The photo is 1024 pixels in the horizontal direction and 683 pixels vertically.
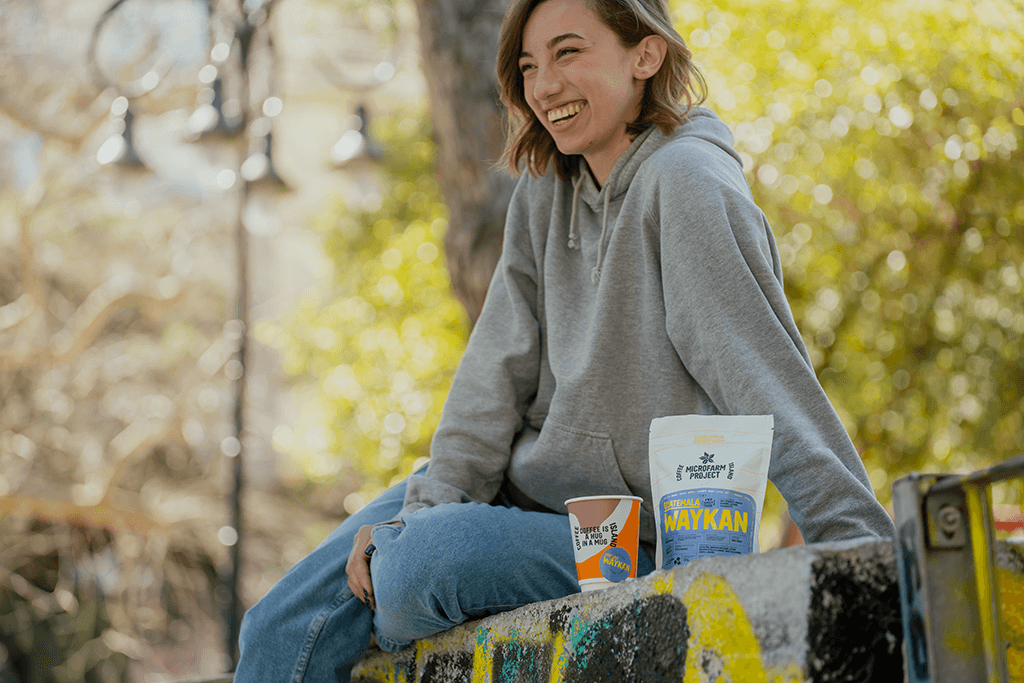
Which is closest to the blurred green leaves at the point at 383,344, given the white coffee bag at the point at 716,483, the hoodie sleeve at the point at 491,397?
the hoodie sleeve at the point at 491,397

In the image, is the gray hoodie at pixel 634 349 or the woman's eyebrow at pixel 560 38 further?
the woman's eyebrow at pixel 560 38

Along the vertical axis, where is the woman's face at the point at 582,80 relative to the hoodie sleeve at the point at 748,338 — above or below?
above

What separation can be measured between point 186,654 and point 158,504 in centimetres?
207

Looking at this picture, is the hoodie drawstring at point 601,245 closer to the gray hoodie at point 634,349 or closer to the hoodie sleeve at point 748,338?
the gray hoodie at point 634,349

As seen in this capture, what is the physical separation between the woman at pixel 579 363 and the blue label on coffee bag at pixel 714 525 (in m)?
0.16

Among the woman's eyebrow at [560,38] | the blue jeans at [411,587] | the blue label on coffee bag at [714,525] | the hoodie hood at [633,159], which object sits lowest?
the blue jeans at [411,587]

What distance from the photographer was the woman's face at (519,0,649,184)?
2053 mm

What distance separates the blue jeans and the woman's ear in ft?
3.08

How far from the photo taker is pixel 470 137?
157 inches

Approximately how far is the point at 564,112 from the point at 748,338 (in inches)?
26.8

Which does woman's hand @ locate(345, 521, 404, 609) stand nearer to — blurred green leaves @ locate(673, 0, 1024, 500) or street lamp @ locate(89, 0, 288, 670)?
street lamp @ locate(89, 0, 288, 670)

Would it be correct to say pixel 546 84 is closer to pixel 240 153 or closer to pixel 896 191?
pixel 240 153

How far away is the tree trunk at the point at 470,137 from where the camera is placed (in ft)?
12.9

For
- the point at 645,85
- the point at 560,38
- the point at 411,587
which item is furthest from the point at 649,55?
the point at 411,587
